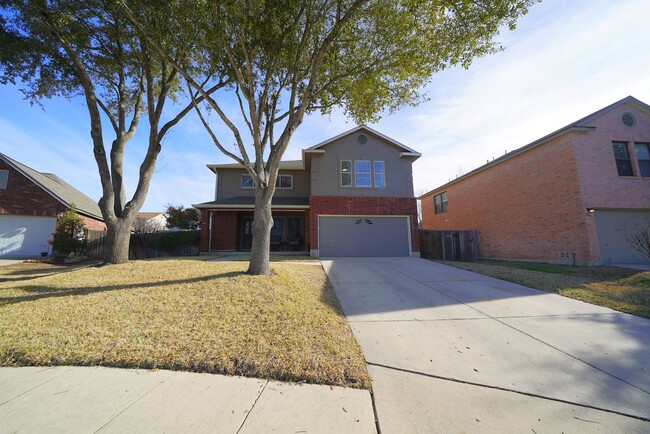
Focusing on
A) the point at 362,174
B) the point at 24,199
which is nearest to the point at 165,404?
Result: the point at 362,174

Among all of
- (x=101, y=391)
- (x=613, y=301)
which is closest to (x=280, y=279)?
(x=101, y=391)

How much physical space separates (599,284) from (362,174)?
32.5 feet

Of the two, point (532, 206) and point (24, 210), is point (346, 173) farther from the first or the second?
point (24, 210)

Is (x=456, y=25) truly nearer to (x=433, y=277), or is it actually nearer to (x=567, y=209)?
(x=433, y=277)

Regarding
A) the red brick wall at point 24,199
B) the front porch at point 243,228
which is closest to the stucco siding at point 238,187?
the front porch at point 243,228

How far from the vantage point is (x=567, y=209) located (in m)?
11.3

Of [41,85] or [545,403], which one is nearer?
[545,403]

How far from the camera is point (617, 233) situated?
1128 cm

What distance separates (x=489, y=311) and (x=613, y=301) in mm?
3130

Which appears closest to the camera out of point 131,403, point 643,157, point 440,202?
point 131,403

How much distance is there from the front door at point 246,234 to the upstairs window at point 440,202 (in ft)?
49.4

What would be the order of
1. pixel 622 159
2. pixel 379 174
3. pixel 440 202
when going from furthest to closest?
1. pixel 440 202
2. pixel 379 174
3. pixel 622 159

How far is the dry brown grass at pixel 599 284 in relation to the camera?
563 cm

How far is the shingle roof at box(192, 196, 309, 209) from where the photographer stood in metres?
14.7
